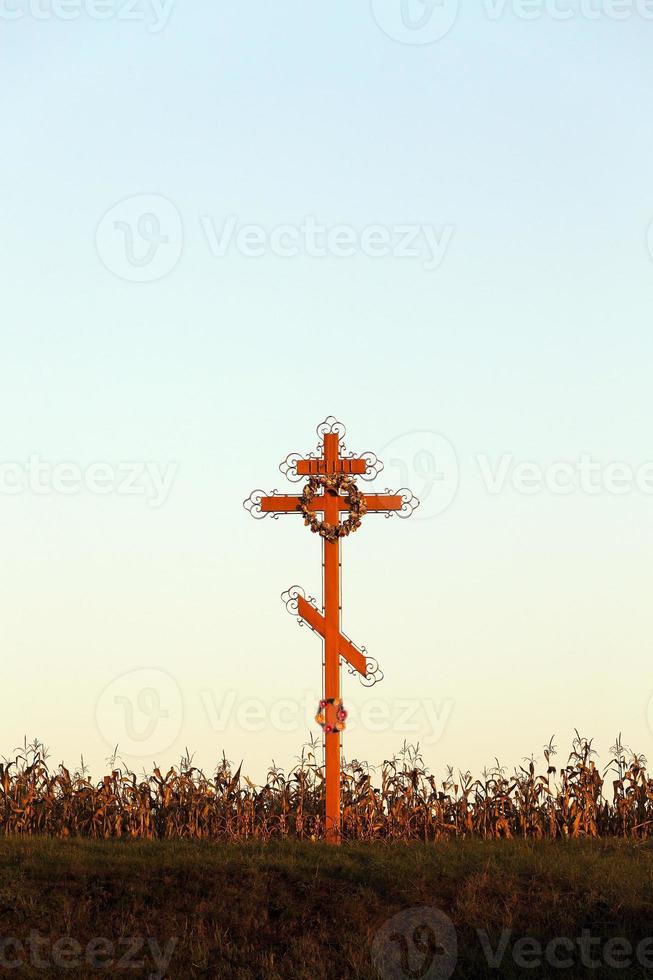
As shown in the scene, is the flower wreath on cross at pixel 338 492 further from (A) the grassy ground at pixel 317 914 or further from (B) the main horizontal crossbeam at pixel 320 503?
(A) the grassy ground at pixel 317 914

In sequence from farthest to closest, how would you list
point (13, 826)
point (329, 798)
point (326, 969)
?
point (13, 826), point (329, 798), point (326, 969)

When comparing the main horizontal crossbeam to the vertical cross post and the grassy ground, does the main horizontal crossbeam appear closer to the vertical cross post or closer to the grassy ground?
the vertical cross post

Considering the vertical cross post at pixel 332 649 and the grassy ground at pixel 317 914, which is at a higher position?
the vertical cross post at pixel 332 649

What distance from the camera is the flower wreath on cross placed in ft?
68.8

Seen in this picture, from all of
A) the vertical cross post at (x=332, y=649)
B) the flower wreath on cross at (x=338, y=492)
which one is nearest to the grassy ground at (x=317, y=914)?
the vertical cross post at (x=332, y=649)

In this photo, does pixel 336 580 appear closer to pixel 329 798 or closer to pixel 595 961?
pixel 329 798

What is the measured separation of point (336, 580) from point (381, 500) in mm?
1490

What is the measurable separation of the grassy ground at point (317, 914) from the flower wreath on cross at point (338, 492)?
487cm

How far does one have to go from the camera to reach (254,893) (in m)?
17.1

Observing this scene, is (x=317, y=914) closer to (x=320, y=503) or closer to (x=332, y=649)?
(x=332, y=649)

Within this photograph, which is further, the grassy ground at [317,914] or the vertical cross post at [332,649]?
A: the vertical cross post at [332,649]

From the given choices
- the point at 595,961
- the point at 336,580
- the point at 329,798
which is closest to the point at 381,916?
the point at 595,961

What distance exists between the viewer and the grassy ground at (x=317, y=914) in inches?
632

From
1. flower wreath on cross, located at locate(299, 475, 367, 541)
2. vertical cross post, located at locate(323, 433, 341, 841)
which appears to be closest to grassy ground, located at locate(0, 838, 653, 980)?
vertical cross post, located at locate(323, 433, 341, 841)
